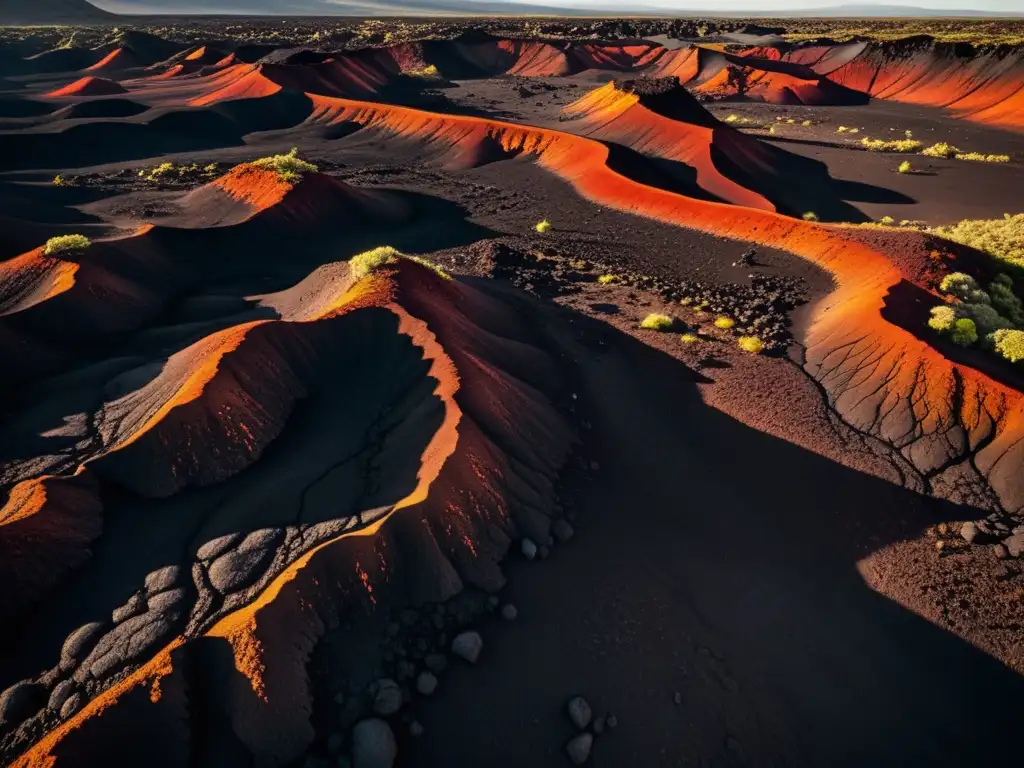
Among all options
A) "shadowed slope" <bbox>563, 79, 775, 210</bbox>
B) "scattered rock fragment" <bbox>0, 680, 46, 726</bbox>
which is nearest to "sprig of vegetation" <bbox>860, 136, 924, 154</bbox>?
"shadowed slope" <bbox>563, 79, 775, 210</bbox>

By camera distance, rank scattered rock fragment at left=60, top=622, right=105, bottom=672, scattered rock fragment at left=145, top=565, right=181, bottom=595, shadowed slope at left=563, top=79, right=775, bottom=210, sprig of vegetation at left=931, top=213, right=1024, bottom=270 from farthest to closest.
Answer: shadowed slope at left=563, top=79, right=775, bottom=210 < sprig of vegetation at left=931, top=213, right=1024, bottom=270 < scattered rock fragment at left=145, top=565, right=181, bottom=595 < scattered rock fragment at left=60, top=622, right=105, bottom=672

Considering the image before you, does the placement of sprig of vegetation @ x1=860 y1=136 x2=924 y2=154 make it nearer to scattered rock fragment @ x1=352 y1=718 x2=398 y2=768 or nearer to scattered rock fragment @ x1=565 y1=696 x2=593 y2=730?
scattered rock fragment @ x1=565 y1=696 x2=593 y2=730

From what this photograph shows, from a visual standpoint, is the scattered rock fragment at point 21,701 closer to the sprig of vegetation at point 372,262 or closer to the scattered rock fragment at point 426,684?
the scattered rock fragment at point 426,684

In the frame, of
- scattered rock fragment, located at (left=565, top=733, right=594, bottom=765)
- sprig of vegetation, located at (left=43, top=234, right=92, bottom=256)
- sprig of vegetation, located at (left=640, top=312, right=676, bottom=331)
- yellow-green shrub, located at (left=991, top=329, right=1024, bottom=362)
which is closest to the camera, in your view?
scattered rock fragment, located at (left=565, top=733, right=594, bottom=765)

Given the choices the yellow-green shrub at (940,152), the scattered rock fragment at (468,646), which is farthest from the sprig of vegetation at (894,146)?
the scattered rock fragment at (468,646)

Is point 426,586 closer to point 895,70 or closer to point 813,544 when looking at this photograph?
point 813,544

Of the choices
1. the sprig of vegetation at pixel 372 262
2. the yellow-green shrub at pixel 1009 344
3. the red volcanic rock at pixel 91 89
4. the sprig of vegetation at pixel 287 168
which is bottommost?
the red volcanic rock at pixel 91 89

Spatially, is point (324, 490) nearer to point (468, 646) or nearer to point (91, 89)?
point (468, 646)
